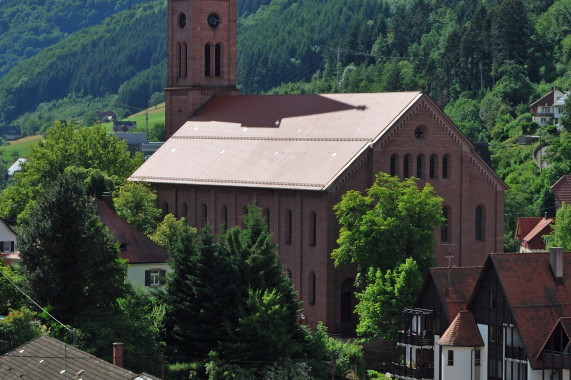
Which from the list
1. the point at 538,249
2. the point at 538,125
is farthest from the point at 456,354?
the point at 538,125

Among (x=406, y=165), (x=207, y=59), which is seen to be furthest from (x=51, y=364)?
(x=207, y=59)

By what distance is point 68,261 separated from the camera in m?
76.3

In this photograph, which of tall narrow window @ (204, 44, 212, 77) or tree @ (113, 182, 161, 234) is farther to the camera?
tall narrow window @ (204, 44, 212, 77)

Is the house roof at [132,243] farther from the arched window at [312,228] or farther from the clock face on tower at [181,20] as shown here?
the clock face on tower at [181,20]

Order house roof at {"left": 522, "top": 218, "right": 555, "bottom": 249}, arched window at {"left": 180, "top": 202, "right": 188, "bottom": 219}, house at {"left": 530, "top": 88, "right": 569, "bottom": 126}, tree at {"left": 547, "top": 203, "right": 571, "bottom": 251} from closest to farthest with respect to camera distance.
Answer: arched window at {"left": 180, "top": 202, "right": 188, "bottom": 219}
tree at {"left": 547, "top": 203, "right": 571, "bottom": 251}
house roof at {"left": 522, "top": 218, "right": 555, "bottom": 249}
house at {"left": 530, "top": 88, "right": 569, "bottom": 126}

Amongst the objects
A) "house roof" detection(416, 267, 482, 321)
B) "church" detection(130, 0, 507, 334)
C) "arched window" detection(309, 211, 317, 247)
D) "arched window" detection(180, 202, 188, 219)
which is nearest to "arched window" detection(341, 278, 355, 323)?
"church" detection(130, 0, 507, 334)

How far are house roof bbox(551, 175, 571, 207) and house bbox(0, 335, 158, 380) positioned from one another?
78582mm

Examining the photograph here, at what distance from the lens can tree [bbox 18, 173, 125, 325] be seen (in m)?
76.0

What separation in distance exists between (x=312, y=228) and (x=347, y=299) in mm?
4353

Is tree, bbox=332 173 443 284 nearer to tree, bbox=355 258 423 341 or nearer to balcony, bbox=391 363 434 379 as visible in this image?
tree, bbox=355 258 423 341

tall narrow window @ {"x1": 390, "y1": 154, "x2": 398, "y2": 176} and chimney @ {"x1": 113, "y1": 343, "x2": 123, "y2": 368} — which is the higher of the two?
tall narrow window @ {"x1": 390, "y1": 154, "x2": 398, "y2": 176}

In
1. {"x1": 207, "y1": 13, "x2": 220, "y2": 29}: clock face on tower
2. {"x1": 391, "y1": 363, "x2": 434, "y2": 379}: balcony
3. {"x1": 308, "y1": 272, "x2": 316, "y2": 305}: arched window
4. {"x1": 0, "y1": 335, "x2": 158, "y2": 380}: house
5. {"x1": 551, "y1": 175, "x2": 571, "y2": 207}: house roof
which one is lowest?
{"x1": 391, "y1": 363, "x2": 434, "y2": 379}: balcony

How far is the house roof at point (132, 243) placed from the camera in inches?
3597

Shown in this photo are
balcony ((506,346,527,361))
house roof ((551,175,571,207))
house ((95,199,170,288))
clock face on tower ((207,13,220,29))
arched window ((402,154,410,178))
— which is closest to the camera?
balcony ((506,346,527,361))
